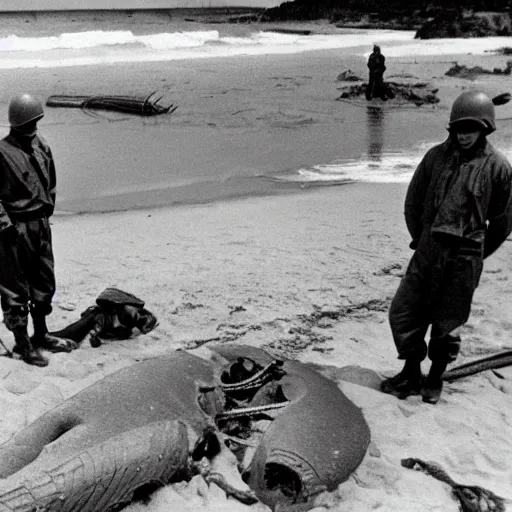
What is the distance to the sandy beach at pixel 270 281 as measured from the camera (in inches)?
159

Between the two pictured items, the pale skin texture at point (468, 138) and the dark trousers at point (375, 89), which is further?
the dark trousers at point (375, 89)

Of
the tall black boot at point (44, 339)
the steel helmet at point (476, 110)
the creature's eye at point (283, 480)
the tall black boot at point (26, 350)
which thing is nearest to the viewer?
the creature's eye at point (283, 480)

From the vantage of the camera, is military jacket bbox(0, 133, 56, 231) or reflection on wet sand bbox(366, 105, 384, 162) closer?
military jacket bbox(0, 133, 56, 231)

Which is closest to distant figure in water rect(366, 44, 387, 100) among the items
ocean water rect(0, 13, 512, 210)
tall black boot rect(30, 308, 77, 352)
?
ocean water rect(0, 13, 512, 210)

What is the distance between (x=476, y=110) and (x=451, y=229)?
732 millimetres

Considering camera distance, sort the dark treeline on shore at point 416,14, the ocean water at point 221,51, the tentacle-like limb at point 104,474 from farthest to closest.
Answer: the dark treeline on shore at point 416,14
the ocean water at point 221,51
the tentacle-like limb at point 104,474

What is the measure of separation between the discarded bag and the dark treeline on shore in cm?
4988

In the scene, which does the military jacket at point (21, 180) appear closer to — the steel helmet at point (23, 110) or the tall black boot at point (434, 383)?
the steel helmet at point (23, 110)

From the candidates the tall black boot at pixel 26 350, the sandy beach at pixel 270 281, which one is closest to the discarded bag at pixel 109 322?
the sandy beach at pixel 270 281

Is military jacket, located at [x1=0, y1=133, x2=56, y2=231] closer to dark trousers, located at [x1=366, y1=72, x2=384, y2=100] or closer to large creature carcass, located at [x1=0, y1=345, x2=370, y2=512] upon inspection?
large creature carcass, located at [x1=0, y1=345, x2=370, y2=512]

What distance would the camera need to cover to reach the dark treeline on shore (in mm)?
50641

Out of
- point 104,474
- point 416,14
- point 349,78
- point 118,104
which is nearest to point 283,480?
point 104,474

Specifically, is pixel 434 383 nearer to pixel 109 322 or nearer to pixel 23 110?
pixel 109 322

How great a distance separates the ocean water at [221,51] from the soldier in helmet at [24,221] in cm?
572
